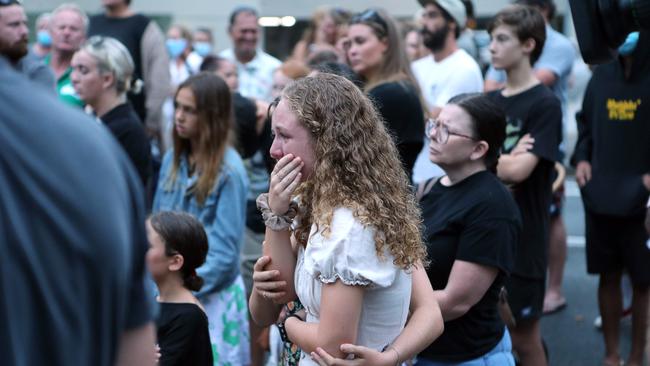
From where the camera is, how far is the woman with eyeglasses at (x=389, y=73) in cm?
458

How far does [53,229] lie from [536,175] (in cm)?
382

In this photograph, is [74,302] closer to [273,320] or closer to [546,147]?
[273,320]

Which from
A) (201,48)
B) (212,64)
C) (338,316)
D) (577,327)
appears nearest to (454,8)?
(212,64)

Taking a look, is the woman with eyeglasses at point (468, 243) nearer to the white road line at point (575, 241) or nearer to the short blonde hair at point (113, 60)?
the short blonde hair at point (113, 60)

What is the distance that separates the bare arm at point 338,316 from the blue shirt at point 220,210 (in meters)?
1.92

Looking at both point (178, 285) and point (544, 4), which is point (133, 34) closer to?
point (544, 4)

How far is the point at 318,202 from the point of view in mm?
2559

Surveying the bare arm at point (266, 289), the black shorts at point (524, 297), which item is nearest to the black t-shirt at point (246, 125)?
the black shorts at point (524, 297)

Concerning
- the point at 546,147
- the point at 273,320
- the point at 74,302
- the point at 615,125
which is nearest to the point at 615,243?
the point at 615,125

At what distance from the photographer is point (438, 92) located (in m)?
6.29

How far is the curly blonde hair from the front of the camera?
2.52m

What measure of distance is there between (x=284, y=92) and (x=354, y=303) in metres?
0.62

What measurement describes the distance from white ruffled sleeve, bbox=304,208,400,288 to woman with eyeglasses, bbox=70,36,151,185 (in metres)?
2.81

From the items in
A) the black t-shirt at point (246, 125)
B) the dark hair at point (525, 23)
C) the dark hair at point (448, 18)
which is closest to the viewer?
the dark hair at point (525, 23)
